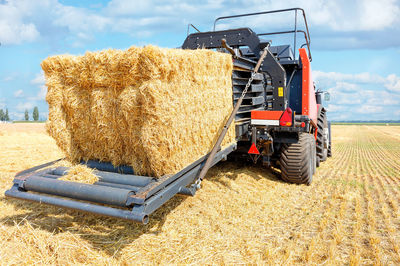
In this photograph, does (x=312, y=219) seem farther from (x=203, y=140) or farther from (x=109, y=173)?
(x=109, y=173)

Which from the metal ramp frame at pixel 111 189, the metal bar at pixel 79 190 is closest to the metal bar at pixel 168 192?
the metal ramp frame at pixel 111 189

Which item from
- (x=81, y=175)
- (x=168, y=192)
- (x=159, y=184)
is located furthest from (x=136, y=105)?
(x=81, y=175)

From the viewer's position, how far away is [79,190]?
3297 mm

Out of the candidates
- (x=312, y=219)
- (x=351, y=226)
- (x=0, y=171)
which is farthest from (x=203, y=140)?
(x=0, y=171)

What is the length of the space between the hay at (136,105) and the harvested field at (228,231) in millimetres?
845

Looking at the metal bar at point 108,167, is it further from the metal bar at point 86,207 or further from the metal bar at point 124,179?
the metal bar at point 86,207

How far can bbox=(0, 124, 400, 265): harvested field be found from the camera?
10.3ft

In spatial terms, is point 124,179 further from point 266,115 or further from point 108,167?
point 266,115

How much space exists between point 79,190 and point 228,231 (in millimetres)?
1871

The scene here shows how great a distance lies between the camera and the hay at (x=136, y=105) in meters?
3.23

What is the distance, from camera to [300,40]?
7.08 meters

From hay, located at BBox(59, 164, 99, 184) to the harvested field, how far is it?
0.64 meters

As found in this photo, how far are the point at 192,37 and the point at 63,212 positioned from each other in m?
4.23

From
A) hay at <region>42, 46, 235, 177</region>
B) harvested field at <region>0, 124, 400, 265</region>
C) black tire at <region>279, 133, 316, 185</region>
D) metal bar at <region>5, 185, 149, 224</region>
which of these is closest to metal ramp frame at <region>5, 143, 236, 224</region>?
metal bar at <region>5, 185, 149, 224</region>
